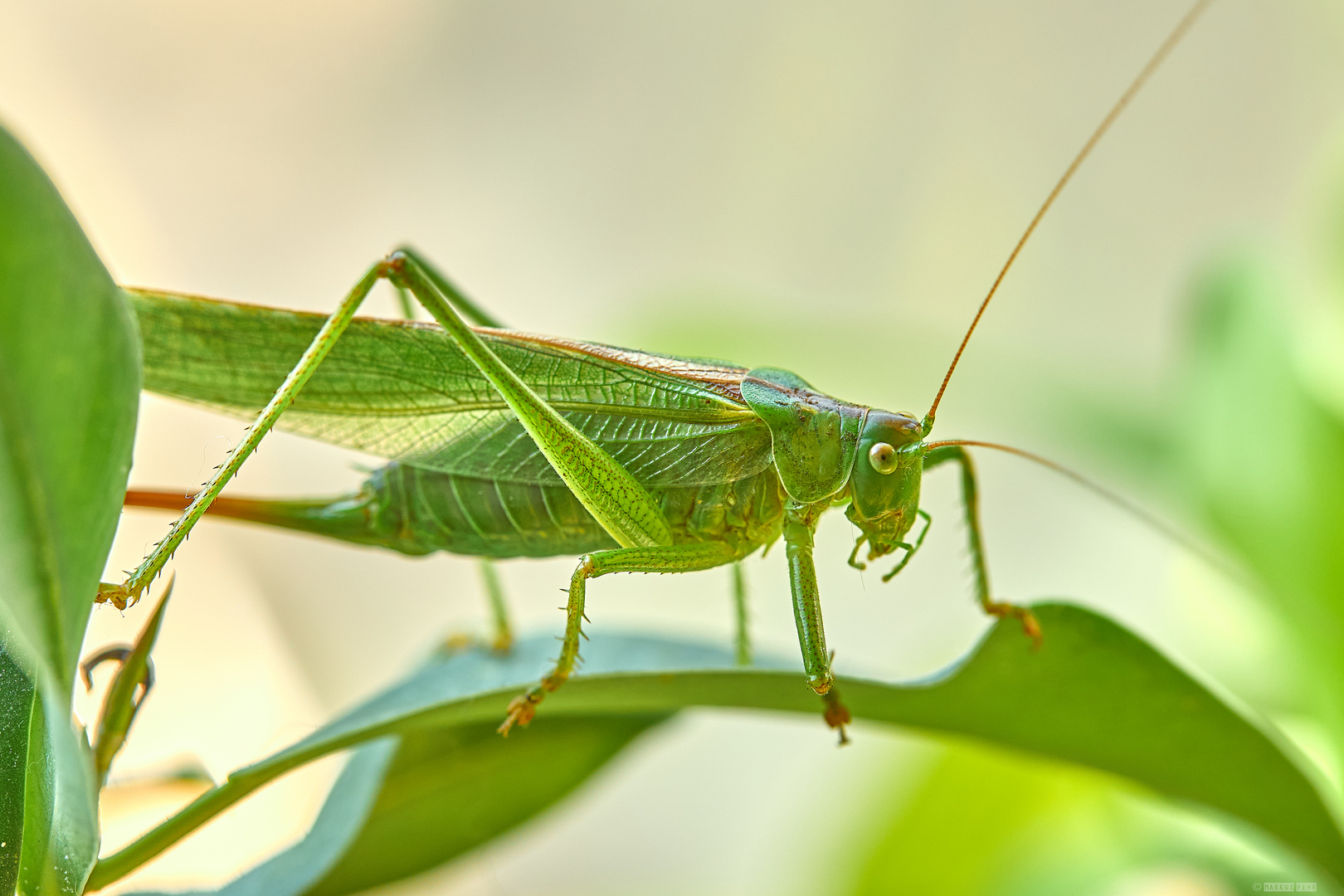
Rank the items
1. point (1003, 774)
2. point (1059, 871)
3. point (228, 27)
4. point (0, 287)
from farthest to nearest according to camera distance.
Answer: point (228, 27), point (1003, 774), point (1059, 871), point (0, 287)

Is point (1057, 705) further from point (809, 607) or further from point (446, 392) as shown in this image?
point (446, 392)

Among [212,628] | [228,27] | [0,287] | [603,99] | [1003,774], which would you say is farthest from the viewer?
[603,99]

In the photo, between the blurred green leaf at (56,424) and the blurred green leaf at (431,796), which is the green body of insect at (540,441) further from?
the blurred green leaf at (56,424)

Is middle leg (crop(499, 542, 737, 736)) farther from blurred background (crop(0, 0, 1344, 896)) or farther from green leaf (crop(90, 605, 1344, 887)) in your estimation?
blurred background (crop(0, 0, 1344, 896))

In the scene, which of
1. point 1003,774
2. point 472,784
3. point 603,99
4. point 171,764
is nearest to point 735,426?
point 472,784

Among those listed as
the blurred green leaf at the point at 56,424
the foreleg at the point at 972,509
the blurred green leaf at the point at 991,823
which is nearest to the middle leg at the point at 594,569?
the foreleg at the point at 972,509

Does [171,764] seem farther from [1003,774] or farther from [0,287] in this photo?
[1003,774]
